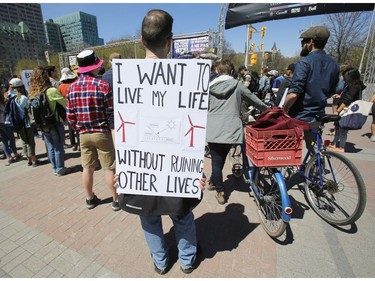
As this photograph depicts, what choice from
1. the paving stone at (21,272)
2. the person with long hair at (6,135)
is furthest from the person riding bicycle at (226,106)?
the person with long hair at (6,135)

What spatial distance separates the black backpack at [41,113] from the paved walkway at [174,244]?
1.29 meters

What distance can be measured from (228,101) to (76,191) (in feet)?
9.32

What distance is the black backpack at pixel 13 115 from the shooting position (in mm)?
4602

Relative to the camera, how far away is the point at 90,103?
8.46 ft

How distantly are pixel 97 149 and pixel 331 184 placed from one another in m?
2.92

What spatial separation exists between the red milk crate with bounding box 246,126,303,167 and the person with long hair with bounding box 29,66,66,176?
3.60m

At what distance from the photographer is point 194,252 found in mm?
2057

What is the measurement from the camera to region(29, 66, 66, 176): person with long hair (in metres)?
3.97

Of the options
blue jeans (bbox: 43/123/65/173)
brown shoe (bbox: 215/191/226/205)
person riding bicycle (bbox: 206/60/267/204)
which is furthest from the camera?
blue jeans (bbox: 43/123/65/173)

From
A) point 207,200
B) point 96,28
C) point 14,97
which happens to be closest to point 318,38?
point 207,200

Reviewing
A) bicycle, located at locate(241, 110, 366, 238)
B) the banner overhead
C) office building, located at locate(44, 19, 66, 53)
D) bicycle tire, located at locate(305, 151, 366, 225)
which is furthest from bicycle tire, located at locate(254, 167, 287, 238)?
office building, located at locate(44, 19, 66, 53)

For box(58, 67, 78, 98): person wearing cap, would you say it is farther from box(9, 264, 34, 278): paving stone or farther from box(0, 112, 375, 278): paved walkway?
box(9, 264, 34, 278): paving stone

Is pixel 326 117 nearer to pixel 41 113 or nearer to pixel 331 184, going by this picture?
pixel 331 184

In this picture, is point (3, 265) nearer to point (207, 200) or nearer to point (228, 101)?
point (207, 200)
